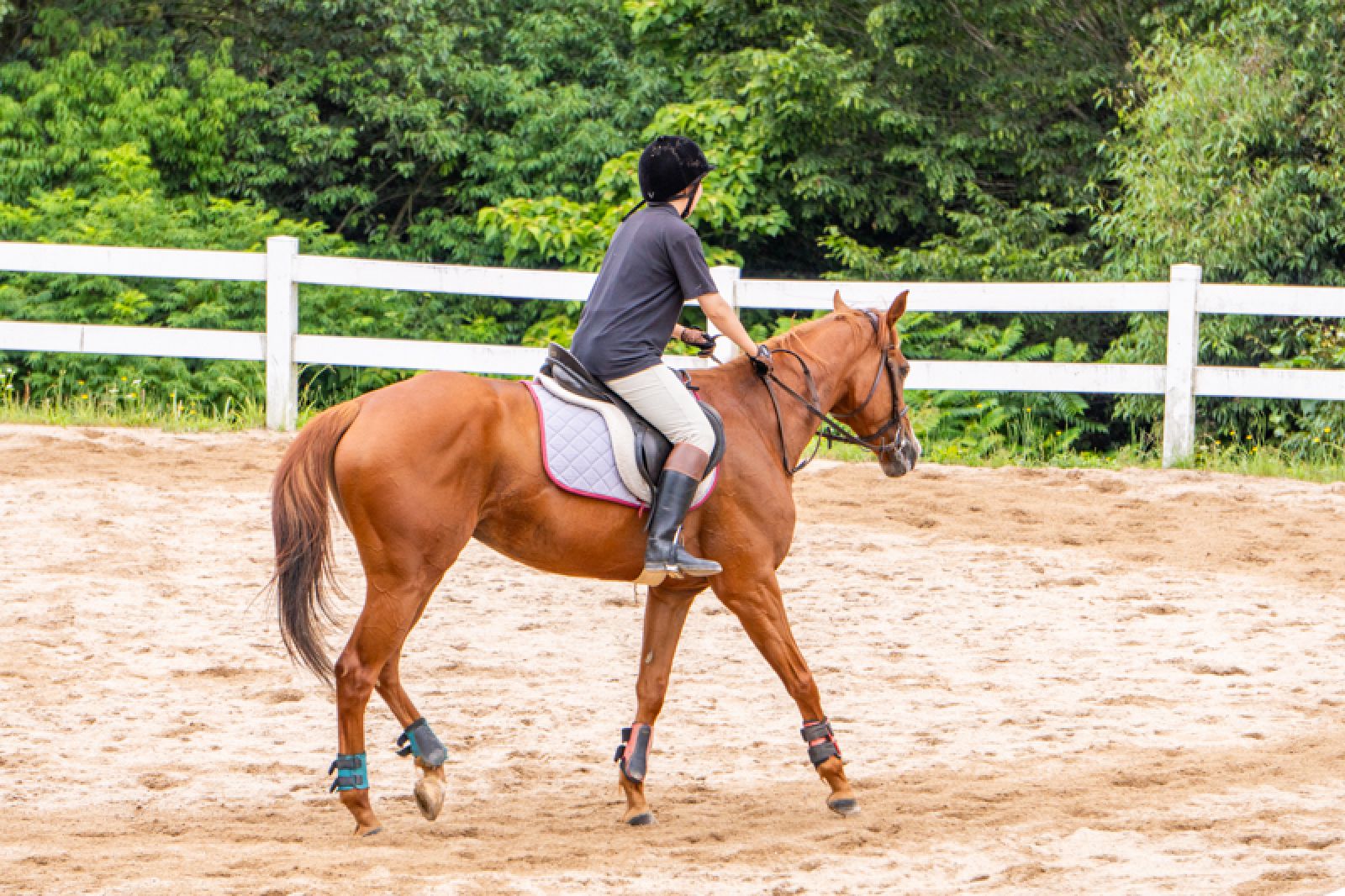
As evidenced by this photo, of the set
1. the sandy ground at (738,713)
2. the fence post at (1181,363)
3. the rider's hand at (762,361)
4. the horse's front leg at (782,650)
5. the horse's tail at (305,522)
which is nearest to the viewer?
the sandy ground at (738,713)

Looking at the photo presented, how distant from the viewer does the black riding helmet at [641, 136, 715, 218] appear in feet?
18.0

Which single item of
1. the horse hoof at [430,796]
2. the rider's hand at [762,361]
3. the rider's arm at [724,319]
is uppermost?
the rider's arm at [724,319]

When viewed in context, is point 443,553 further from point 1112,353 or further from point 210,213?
point 210,213

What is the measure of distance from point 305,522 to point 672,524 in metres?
1.26

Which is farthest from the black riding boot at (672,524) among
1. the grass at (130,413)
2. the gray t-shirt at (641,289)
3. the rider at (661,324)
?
the grass at (130,413)

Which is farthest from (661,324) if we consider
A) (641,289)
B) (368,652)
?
(368,652)

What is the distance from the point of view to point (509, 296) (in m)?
12.8

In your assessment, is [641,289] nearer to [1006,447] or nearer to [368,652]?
[368,652]

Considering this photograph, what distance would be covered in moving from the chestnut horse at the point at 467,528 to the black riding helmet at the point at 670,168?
0.77 metres

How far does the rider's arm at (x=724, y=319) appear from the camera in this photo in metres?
5.44

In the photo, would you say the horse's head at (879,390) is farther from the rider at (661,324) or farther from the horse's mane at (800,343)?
the rider at (661,324)

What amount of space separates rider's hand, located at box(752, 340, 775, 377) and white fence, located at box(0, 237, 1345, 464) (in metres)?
6.28

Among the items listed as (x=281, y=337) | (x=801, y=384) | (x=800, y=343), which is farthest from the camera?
(x=281, y=337)

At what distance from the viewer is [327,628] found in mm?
8039
